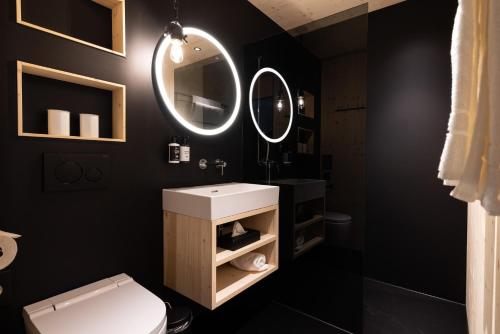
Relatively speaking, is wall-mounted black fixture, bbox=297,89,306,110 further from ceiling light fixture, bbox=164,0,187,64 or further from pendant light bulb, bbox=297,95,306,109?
ceiling light fixture, bbox=164,0,187,64

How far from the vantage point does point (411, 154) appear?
225cm

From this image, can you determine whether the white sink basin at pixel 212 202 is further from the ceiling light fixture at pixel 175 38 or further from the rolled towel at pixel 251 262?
the ceiling light fixture at pixel 175 38

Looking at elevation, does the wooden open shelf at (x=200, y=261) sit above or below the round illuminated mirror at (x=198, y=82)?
below

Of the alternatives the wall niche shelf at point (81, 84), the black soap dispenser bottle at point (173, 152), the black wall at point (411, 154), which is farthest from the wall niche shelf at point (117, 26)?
the black wall at point (411, 154)

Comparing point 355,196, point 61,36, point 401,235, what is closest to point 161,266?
point 61,36

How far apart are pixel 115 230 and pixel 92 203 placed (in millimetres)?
183

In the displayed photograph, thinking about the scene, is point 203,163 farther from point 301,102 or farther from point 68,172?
point 301,102

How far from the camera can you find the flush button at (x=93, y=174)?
118 cm

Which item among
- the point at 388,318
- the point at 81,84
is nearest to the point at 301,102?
the point at 81,84

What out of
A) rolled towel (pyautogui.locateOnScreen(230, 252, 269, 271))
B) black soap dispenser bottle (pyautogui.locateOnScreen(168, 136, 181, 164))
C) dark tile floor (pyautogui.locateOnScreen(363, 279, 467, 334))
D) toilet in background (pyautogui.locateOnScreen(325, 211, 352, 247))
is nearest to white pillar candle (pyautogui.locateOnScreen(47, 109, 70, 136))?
black soap dispenser bottle (pyautogui.locateOnScreen(168, 136, 181, 164))

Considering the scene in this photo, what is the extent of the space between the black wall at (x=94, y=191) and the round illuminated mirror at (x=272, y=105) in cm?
59

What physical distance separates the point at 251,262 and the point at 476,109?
1.42 metres

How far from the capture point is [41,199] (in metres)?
1.07

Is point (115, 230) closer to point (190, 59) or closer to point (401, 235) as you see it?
point (190, 59)
